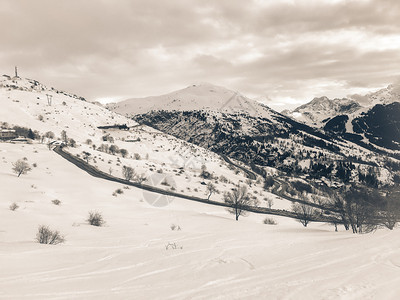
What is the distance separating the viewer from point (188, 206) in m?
57.4

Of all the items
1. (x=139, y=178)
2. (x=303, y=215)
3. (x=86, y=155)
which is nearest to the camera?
(x=303, y=215)

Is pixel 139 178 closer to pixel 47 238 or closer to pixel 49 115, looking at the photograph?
pixel 47 238

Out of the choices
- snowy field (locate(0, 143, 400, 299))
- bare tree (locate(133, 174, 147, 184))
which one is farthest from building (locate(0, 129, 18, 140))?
snowy field (locate(0, 143, 400, 299))

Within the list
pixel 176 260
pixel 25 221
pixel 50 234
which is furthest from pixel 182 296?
pixel 25 221

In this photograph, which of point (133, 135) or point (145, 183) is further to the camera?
point (133, 135)

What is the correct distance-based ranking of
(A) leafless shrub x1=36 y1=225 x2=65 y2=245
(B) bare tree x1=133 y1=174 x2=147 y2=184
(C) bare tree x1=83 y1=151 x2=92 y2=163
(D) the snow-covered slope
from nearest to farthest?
(A) leafless shrub x1=36 y1=225 x2=65 y2=245 < (B) bare tree x1=133 y1=174 x2=147 y2=184 < (C) bare tree x1=83 y1=151 x2=92 y2=163 < (D) the snow-covered slope

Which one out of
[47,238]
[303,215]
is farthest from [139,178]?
[47,238]

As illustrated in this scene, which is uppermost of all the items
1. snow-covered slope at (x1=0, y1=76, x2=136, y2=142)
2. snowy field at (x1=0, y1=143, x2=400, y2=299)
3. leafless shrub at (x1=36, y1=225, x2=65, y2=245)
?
snow-covered slope at (x1=0, y1=76, x2=136, y2=142)

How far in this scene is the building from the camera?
96244mm

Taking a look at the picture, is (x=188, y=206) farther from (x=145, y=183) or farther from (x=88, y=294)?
(x=88, y=294)

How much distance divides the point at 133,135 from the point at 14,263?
15907cm

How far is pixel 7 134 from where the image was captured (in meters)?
99.6

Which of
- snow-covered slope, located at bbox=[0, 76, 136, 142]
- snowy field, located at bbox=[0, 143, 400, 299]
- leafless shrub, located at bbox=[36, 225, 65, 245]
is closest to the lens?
snowy field, located at bbox=[0, 143, 400, 299]

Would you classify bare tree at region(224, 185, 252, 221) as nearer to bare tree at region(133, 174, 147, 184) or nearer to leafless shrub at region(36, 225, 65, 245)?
bare tree at region(133, 174, 147, 184)
